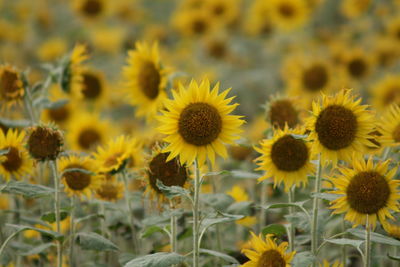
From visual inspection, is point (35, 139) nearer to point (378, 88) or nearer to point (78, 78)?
point (78, 78)

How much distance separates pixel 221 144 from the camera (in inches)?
81.5

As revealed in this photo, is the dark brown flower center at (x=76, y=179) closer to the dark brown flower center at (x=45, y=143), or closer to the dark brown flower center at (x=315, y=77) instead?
the dark brown flower center at (x=45, y=143)

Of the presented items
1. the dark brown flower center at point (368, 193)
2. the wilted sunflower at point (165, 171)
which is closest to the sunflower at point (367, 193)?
the dark brown flower center at point (368, 193)

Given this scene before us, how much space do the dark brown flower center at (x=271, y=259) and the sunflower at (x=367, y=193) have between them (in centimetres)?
25

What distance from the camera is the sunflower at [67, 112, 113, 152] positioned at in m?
3.61

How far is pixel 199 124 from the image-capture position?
201 centimetres

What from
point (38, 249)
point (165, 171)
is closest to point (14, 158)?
point (38, 249)

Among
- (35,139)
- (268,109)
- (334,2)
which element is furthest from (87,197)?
(334,2)

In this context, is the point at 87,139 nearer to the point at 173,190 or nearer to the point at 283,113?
the point at 283,113

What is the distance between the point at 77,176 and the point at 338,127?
1169 mm

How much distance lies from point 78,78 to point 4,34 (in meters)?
3.76

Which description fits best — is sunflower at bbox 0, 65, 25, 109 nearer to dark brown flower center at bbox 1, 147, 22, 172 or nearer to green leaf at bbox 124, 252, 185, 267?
dark brown flower center at bbox 1, 147, 22, 172

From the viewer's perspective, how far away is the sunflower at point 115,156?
8.15 ft

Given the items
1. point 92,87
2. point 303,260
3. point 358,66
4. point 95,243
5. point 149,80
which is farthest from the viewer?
point 358,66
